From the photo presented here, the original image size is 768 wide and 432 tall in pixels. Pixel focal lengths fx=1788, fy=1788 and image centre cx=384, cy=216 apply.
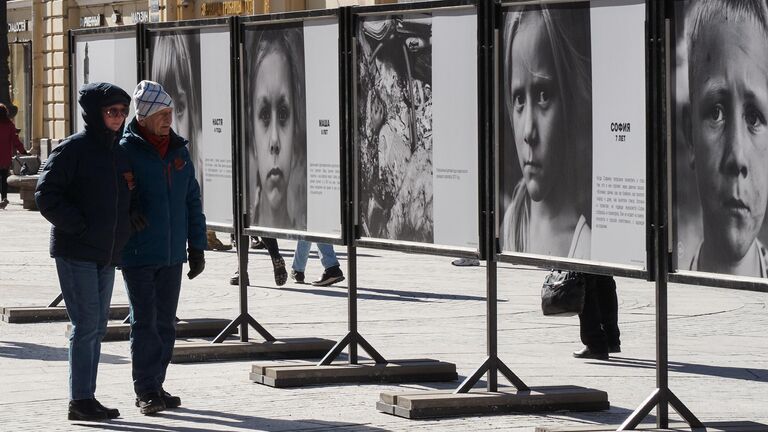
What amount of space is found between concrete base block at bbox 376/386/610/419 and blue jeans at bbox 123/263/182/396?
114 centimetres

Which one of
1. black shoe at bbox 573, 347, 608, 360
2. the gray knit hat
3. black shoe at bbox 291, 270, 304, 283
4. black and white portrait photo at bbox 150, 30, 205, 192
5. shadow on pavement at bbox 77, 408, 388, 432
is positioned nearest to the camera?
shadow on pavement at bbox 77, 408, 388, 432

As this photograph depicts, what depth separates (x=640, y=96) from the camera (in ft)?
24.9

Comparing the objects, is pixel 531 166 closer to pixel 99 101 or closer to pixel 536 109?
pixel 536 109

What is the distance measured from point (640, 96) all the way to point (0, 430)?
328 cm

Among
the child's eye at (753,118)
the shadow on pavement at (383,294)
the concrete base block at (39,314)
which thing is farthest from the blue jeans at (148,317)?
the shadow on pavement at (383,294)

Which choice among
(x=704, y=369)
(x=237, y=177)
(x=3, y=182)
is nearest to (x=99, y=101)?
(x=237, y=177)

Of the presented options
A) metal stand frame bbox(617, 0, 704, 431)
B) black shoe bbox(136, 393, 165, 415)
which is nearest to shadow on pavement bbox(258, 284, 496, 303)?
black shoe bbox(136, 393, 165, 415)

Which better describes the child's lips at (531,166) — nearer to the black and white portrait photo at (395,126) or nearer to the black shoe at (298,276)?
the black and white portrait photo at (395,126)

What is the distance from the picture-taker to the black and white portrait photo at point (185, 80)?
11.5 m

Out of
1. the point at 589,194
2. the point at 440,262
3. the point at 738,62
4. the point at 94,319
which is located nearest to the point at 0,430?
the point at 94,319

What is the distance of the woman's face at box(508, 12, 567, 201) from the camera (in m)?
8.14

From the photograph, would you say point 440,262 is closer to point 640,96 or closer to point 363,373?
point 363,373

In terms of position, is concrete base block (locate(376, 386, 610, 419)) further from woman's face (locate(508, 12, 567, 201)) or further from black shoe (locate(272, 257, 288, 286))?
black shoe (locate(272, 257, 288, 286))

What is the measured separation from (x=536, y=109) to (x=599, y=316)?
3.01m
